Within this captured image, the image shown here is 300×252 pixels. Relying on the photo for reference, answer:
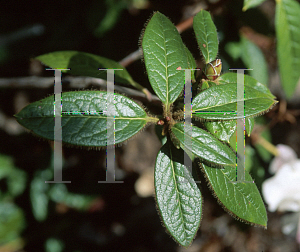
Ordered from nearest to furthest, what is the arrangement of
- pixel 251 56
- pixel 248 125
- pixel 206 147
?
pixel 206 147 → pixel 248 125 → pixel 251 56

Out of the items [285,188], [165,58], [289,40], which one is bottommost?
[285,188]

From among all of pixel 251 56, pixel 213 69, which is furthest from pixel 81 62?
pixel 251 56

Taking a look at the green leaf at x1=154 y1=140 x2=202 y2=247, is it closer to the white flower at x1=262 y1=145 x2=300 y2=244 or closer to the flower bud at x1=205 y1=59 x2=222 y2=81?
the flower bud at x1=205 y1=59 x2=222 y2=81

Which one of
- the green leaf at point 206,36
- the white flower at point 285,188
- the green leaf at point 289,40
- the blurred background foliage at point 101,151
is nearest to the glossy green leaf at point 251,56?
the blurred background foliage at point 101,151

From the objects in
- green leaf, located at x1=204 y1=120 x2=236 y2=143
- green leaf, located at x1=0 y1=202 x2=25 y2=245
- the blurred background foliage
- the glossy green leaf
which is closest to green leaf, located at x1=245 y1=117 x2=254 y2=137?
green leaf, located at x1=204 y1=120 x2=236 y2=143

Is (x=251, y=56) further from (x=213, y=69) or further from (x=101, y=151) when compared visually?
(x=101, y=151)

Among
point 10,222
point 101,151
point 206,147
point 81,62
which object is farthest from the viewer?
point 101,151
